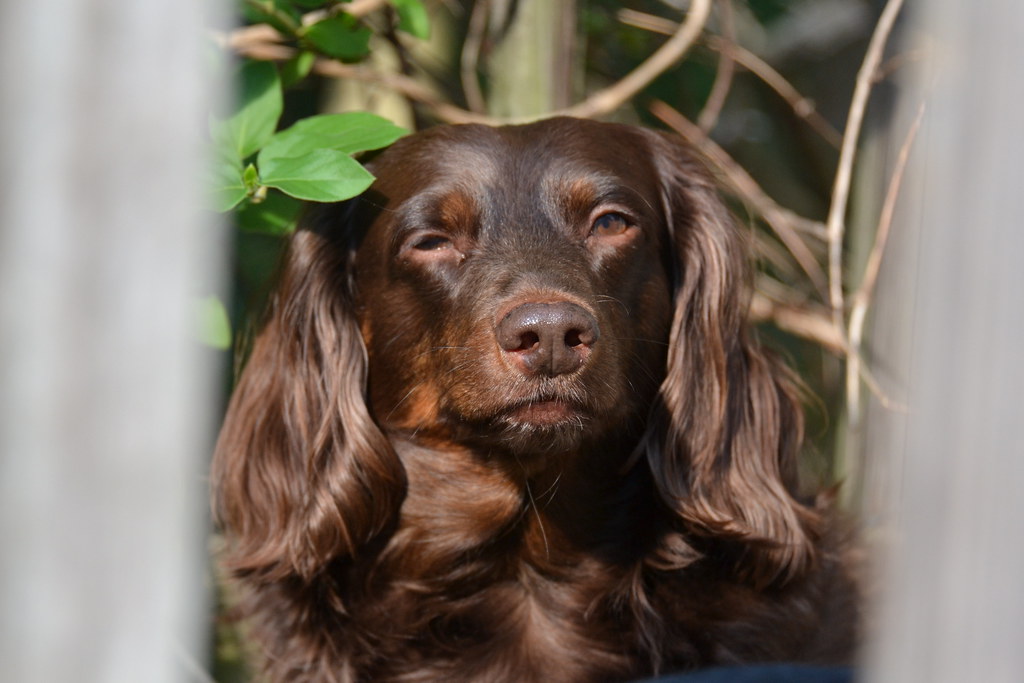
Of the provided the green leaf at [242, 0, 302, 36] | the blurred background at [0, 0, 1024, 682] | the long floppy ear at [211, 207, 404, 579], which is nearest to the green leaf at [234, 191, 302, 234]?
the long floppy ear at [211, 207, 404, 579]

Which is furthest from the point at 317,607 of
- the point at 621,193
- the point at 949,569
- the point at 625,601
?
the point at 949,569

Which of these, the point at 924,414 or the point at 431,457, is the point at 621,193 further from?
the point at 924,414

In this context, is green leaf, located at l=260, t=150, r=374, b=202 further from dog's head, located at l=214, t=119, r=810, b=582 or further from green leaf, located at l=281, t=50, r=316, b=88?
green leaf, located at l=281, t=50, r=316, b=88

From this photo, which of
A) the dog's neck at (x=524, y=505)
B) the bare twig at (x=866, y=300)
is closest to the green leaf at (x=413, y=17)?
the dog's neck at (x=524, y=505)

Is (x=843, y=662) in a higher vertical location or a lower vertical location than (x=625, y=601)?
lower

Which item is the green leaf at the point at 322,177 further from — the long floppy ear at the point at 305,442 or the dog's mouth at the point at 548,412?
the dog's mouth at the point at 548,412

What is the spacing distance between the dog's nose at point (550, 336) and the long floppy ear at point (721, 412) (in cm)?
54

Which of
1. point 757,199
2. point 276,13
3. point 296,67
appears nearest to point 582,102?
point 757,199

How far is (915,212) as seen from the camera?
3.90 ft

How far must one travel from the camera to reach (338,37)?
9.32 feet

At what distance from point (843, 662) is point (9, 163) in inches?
92.7

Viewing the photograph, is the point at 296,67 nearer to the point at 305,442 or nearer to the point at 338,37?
the point at 338,37

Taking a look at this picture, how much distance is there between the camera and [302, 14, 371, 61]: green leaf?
111 inches

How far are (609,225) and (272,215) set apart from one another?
80 cm
